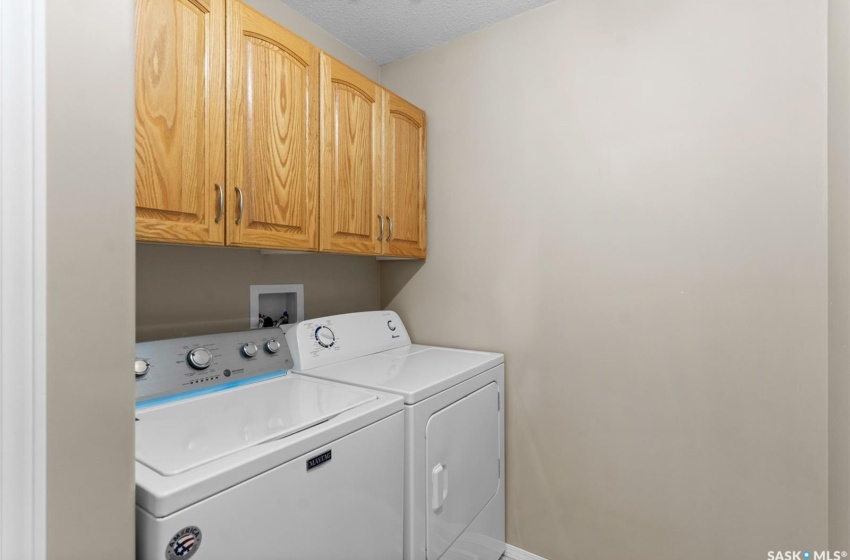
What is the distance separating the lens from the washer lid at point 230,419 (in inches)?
34.2

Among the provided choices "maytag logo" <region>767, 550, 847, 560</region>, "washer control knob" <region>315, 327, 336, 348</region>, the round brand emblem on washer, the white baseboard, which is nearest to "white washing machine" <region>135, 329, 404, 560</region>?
the round brand emblem on washer

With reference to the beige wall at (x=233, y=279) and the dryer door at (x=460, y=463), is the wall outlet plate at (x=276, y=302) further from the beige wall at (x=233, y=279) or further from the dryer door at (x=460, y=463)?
the dryer door at (x=460, y=463)

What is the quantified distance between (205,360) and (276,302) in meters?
0.55

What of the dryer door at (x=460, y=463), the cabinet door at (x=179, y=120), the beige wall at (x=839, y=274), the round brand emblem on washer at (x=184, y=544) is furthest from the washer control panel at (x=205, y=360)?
the beige wall at (x=839, y=274)

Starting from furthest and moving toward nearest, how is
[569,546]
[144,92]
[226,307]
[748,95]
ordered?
[569,546] < [226,307] < [748,95] < [144,92]

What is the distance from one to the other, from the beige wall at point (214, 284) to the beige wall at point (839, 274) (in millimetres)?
1935

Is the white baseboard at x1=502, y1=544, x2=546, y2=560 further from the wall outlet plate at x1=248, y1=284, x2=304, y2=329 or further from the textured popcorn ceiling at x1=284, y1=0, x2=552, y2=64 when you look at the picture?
the textured popcorn ceiling at x1=284, y1=0, x2=552, y2=64

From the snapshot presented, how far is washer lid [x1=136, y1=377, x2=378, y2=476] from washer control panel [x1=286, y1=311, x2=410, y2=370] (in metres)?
0.22

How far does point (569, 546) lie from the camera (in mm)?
1776

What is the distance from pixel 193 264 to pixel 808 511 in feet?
7.59

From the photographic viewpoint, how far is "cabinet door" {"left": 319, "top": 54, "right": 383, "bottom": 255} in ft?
5.18

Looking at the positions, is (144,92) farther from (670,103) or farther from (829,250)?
(829,250)

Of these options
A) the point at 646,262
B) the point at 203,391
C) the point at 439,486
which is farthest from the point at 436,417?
the point at 646,262

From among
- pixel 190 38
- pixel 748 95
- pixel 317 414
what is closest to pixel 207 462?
pixel 317 414
